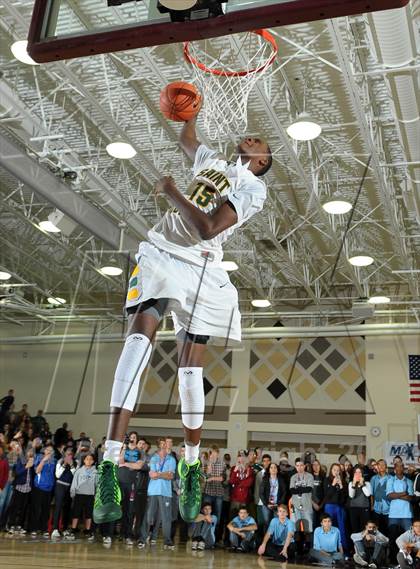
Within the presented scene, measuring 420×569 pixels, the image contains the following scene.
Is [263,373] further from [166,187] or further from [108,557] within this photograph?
[166,187]

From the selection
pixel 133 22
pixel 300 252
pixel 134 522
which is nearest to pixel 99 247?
pixel 300 252

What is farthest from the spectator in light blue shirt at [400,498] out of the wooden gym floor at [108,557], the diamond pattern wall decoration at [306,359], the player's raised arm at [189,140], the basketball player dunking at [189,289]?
the player's raised arm at [189,140]

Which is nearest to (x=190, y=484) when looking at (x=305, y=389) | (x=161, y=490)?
(x=161, y=490)

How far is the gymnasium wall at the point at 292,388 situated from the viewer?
18.9m

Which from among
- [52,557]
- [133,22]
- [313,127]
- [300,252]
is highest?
[300,252]

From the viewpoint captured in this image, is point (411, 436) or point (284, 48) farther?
point (411, 436)

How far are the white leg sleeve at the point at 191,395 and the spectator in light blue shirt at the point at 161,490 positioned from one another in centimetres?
582

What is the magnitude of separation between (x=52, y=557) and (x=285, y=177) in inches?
354

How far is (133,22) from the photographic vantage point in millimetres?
3617

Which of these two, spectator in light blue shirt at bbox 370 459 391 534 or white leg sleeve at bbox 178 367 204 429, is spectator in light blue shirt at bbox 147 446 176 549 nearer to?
spectator in light blue shirt at bbox 370 459 391 534

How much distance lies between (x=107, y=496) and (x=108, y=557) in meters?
6.34

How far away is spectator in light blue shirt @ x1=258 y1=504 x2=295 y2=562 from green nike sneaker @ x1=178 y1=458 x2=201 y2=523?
8.56m

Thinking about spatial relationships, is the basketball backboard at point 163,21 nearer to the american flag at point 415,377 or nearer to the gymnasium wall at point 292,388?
the american flag at point 415,377

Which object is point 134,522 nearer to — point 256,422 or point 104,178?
point 104,178
